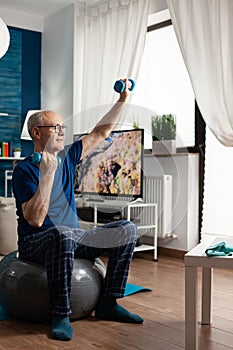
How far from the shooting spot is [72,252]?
214cm

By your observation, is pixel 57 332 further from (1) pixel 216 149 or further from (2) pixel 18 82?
(2) pixel 18 82

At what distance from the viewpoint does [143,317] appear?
2.39 meters

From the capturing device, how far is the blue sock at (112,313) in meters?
2.30

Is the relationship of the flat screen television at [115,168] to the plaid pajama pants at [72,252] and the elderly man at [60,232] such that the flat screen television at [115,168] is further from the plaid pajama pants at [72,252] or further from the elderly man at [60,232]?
the plaid pajama pants at [72,252]

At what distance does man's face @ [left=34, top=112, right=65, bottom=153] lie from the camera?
2.27m

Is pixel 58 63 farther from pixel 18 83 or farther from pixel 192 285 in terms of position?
pixel 192 285

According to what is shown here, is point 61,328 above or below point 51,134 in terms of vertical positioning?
below

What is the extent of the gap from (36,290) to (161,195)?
2.03 m

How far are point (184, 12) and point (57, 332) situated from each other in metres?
2.73

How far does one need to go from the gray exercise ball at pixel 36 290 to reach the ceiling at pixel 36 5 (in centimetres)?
338

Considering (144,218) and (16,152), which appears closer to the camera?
(144,218)

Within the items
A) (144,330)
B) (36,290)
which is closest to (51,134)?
(36,290)

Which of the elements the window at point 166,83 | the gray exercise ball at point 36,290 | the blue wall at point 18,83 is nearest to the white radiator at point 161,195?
the window at point 166,83

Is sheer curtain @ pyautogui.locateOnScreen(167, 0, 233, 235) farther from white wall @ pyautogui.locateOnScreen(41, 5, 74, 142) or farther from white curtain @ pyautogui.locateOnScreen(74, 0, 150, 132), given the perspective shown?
white wall @ pyautogui.locateOnScreen(41, 5, 74, 142)
